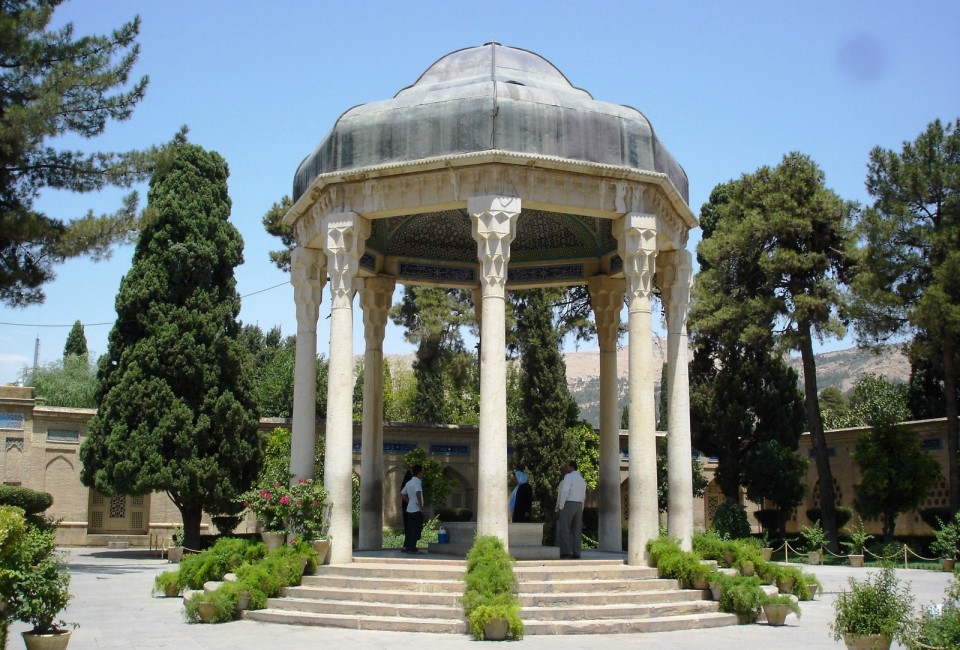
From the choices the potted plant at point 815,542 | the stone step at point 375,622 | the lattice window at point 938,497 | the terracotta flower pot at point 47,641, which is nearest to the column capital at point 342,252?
the stone step at point 375,622

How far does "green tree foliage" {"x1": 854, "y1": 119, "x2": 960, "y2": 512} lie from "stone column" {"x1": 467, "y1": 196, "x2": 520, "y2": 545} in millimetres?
16367

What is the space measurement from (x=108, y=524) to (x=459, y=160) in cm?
2380

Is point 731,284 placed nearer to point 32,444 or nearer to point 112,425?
point 112,425

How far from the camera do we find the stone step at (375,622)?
34.4 ft

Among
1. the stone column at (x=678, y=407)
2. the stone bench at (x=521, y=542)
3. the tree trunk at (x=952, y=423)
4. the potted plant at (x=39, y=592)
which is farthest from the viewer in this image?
the tree trunk at (x=952, y=423)

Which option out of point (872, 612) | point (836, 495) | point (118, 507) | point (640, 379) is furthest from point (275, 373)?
point (872, 612)

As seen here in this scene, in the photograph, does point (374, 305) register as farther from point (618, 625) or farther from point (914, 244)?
point (914, 244)

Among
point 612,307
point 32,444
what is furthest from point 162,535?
point 612,307

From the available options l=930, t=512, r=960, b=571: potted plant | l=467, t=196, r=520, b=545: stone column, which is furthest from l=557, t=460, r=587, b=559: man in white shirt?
l=930, t=512, r=960, b=571: potted plant

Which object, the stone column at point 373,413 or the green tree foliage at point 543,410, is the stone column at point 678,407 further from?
the green tree foliage at point 543,410

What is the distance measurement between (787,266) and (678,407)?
629 inches

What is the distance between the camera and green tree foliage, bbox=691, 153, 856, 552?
28.4 m

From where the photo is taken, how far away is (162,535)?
3089 cm

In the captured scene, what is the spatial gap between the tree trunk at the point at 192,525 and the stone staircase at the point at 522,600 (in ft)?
48.5
